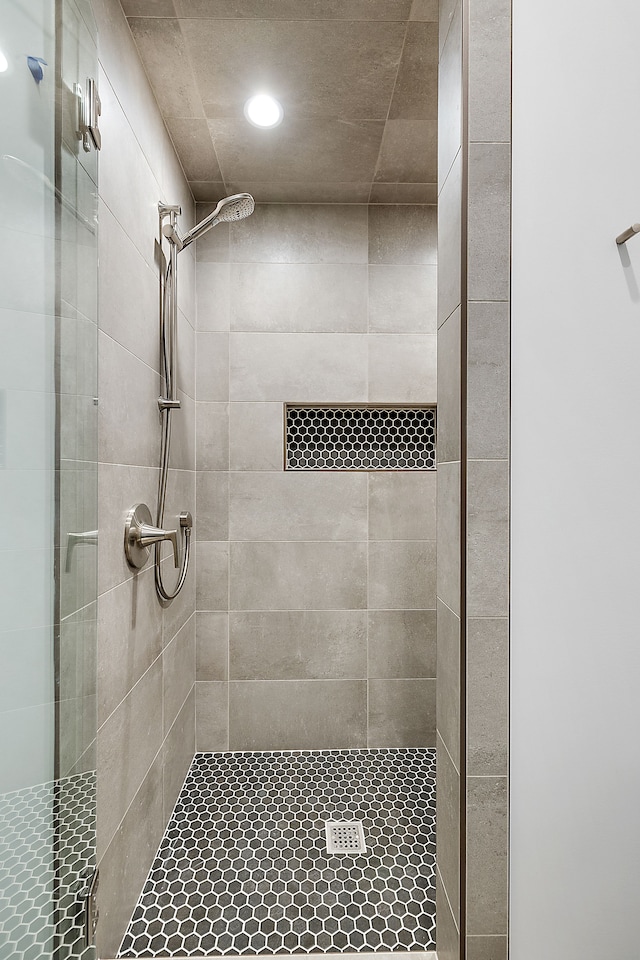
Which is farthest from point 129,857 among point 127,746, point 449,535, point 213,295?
point 213,295

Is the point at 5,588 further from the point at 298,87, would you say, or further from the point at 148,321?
the point at 298,87

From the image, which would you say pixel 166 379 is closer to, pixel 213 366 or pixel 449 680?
pixel 213 366

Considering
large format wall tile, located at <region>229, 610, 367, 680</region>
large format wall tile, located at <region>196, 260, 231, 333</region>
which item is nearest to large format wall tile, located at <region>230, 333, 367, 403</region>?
large format wall tile, located at <region>196, 260, 231, 333</region>

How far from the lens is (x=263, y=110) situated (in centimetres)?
190

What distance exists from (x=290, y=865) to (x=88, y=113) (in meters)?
1.96

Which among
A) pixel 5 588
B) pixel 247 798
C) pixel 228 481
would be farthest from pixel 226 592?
pixel 5 588

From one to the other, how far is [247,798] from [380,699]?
2.34 feet

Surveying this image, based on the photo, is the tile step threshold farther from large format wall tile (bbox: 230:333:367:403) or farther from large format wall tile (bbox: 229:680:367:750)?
large format wall tile (bbox: 230:333:367:403)

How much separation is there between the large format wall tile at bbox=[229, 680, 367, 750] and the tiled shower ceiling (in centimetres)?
215

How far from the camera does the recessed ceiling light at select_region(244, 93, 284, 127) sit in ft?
6.12

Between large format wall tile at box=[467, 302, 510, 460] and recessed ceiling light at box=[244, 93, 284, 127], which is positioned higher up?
recessed ceiling light at box=[244, 93, 284, 127]

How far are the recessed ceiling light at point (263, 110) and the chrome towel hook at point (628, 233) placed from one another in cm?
129

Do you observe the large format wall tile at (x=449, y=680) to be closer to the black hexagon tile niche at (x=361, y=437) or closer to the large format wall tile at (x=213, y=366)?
the black hexagon tile niche at (x=361, y=437)

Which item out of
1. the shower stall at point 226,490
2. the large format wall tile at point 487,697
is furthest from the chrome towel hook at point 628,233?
the large format wall tile at point 487,697
